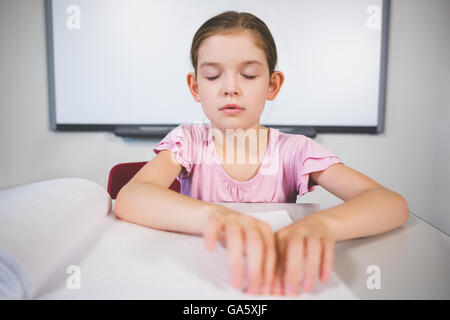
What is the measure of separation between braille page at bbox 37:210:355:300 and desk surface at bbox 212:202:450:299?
3 centimetres

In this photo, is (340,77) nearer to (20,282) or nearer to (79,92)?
(79,92)

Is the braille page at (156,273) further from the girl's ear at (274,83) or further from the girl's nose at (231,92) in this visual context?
the girl's ear at (274,83)

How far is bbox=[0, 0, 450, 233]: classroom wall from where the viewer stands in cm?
133

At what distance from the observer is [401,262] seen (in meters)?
0.31

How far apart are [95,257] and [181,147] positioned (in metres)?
0.31

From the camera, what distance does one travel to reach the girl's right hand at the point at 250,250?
24 centimetres

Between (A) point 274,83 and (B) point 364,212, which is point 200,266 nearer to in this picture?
(B) point 364,212

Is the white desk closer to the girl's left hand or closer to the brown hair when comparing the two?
the girl's left hand

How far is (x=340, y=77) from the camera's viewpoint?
1337 mm

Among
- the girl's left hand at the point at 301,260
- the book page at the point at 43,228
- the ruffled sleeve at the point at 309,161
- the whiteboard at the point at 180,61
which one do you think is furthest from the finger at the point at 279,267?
the whiteboard at the point at 180,61

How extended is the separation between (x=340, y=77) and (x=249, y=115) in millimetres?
974
